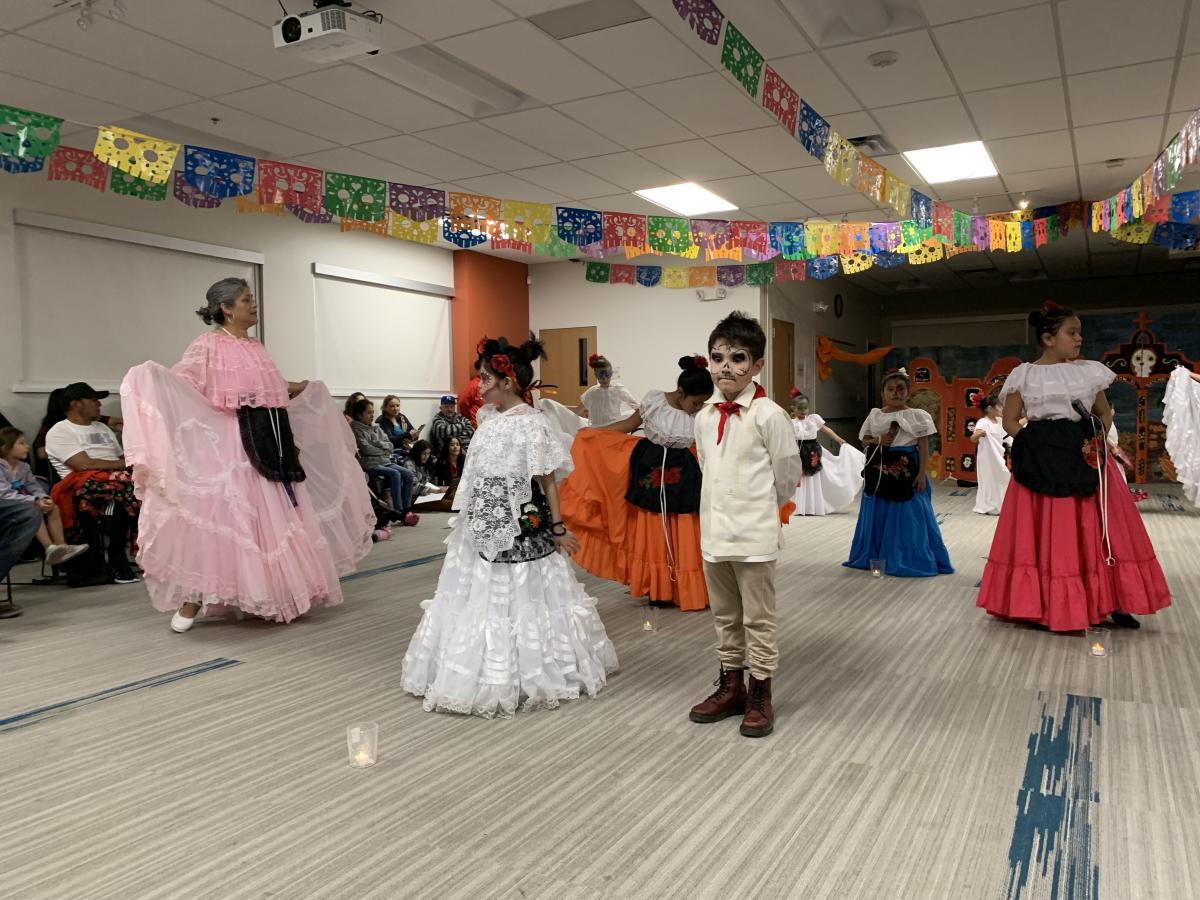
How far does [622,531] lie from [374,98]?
3.57m

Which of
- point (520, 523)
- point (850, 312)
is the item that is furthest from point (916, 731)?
point (850, 312)

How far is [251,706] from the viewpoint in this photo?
3439 mm

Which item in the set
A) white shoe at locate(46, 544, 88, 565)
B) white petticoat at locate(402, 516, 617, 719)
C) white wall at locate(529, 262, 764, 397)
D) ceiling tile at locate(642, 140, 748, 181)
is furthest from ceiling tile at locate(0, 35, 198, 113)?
white wall at locate(529, 262, 764, 397)

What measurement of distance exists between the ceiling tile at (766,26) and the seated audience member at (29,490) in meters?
4.92

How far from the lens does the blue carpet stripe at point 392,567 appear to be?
6.07 metres

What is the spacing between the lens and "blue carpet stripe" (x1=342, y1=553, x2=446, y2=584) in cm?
607

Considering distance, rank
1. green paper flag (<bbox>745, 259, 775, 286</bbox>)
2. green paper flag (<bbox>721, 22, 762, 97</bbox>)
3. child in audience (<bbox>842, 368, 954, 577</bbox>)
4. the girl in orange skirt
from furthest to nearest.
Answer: green paper flag (<bbox>745, 259, 775, 286</bbox>) < child in audience (<bbox>842, 368, 954, 577</bbox>) < the girl in orange skirt < green paper flag (<bbox>721, 22, 762, 97</bbox>)

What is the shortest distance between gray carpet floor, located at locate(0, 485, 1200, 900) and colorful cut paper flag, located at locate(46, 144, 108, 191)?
2898mm

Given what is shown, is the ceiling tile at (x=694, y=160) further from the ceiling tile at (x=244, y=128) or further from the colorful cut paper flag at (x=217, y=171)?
the colorful cut paper flag at (x=217, y=171)

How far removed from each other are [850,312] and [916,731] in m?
14.4

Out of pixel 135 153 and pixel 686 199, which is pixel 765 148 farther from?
pixel 135 153

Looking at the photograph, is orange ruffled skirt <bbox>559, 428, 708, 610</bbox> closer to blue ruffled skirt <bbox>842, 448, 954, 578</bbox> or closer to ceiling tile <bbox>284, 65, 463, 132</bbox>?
blue ruffled skirt <bbox>842, 448, 954, 578</bbox>

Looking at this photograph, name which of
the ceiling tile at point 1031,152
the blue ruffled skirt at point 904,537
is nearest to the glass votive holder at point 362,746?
the blue ruffled skirt at point 904,537

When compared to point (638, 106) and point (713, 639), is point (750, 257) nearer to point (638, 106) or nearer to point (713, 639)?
point (638, 106)
